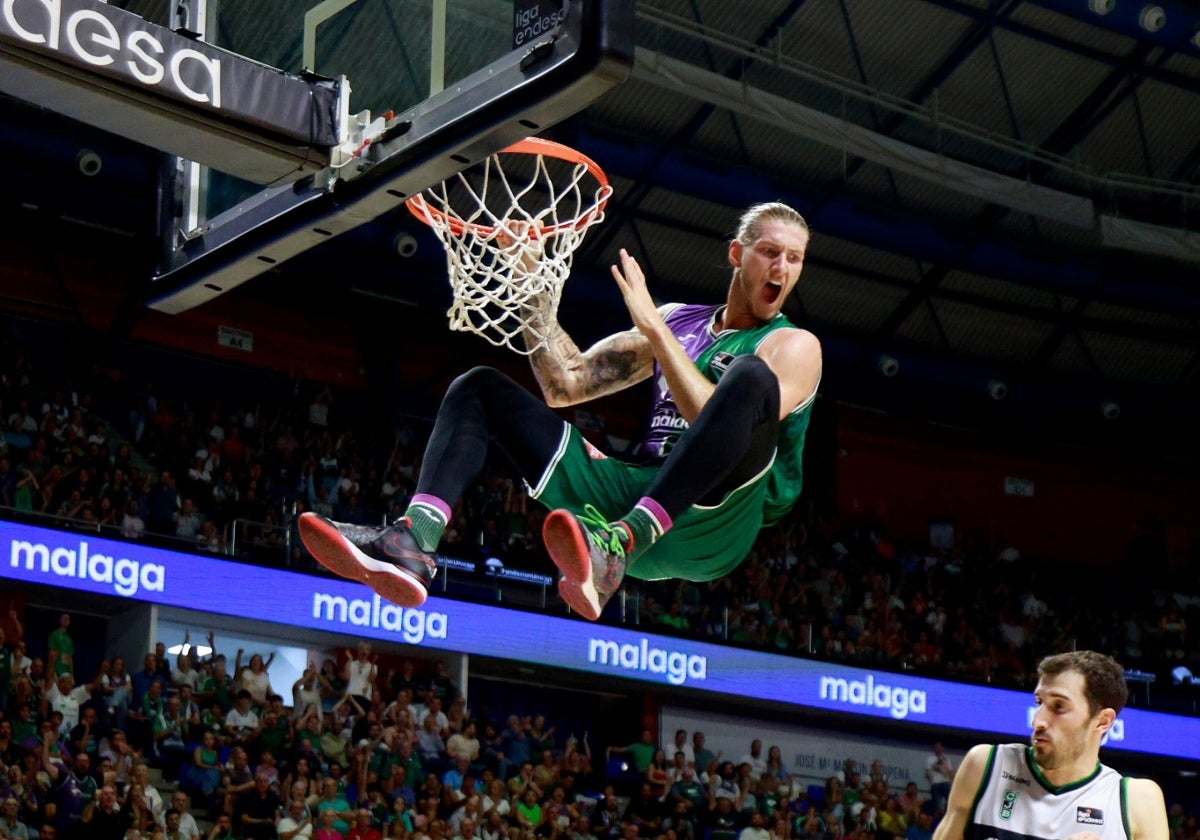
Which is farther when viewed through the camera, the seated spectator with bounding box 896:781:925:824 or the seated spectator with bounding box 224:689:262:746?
the seated spectator with bounding box 896:781:925:824

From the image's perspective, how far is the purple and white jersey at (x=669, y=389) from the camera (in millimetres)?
6477

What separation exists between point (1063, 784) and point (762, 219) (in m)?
2.32

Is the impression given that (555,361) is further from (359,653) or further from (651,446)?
(359,653)

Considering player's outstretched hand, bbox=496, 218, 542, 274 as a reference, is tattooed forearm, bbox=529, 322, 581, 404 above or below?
below

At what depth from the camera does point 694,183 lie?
21.5m

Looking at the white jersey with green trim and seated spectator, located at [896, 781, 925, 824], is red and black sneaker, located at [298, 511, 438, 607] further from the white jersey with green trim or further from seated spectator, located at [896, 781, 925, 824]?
seated spectator, located at [896, 781, 925, 824]

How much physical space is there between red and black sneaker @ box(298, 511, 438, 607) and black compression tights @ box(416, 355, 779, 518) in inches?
11.5

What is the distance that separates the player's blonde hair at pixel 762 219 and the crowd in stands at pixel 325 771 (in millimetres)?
→ 8213

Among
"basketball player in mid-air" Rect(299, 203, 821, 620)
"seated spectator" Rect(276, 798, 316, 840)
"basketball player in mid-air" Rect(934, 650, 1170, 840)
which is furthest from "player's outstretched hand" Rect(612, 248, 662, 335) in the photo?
"seated spectator" Rect(276, 798, 316, 840)

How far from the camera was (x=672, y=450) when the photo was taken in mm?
6043

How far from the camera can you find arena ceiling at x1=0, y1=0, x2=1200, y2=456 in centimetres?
2002

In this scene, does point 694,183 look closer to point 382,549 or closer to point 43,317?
point 43,317

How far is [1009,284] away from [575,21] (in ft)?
66.4

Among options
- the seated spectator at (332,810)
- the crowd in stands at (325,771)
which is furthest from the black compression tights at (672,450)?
the seated spectator at (332,810)
